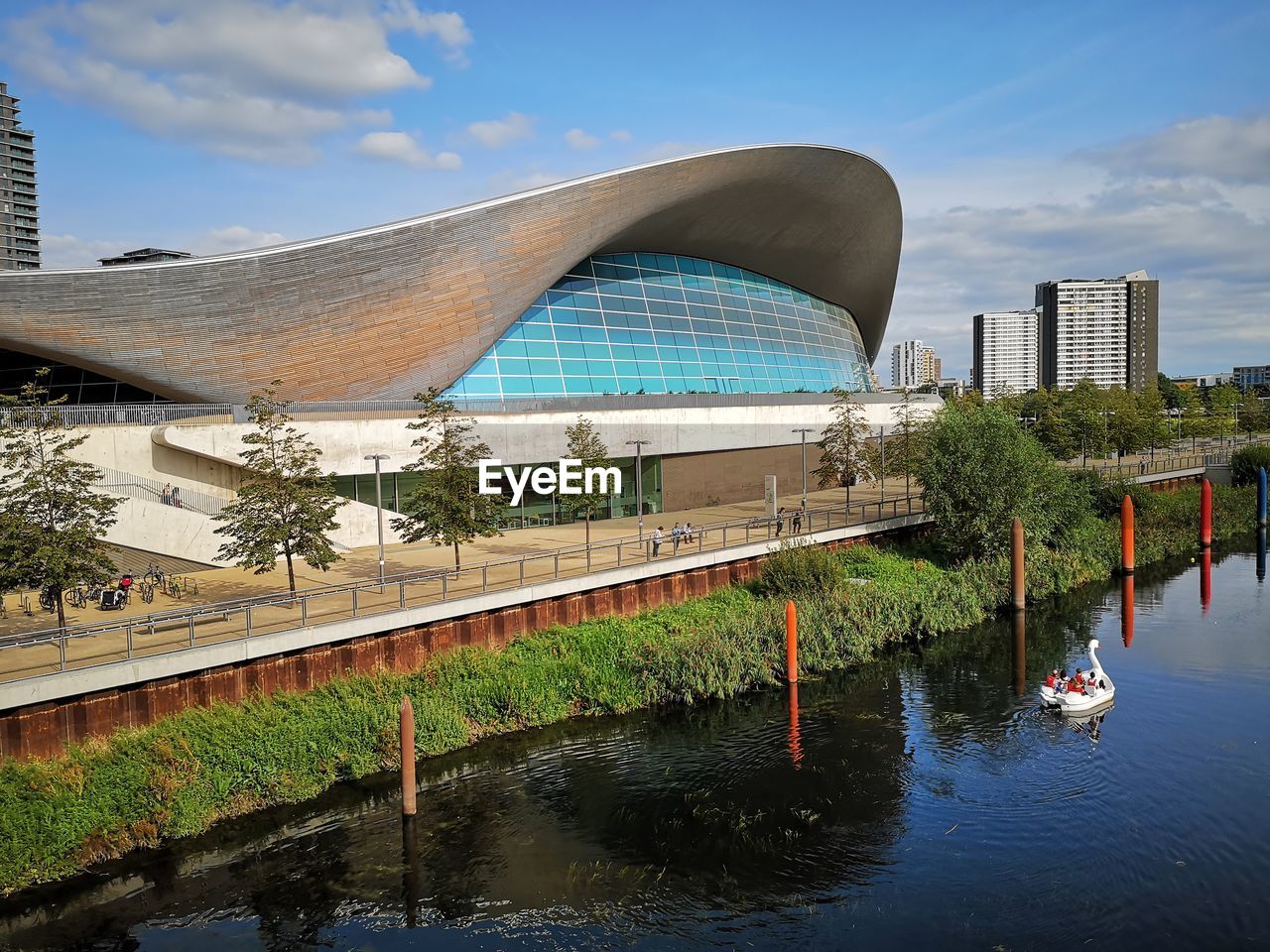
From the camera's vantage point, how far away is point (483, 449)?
78.4ft

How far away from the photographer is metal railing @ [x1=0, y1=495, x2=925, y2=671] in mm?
15680

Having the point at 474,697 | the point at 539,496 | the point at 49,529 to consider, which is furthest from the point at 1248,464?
the point at 49,529

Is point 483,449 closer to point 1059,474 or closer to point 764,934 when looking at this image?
point 764,934

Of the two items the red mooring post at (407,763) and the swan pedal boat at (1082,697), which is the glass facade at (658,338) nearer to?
the red mooring post at (407,763)

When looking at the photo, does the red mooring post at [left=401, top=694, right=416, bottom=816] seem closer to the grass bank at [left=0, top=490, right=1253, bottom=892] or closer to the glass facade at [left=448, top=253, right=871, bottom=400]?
the grass bank at [left=0, top=490, right=1253, bottom=892]

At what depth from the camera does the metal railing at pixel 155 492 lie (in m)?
23.9

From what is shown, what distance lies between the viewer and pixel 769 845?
570 inches

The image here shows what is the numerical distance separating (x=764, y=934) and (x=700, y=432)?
25.1 metres

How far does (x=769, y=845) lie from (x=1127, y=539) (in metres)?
26.0

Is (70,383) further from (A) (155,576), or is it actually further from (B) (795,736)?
(B) (795,736)

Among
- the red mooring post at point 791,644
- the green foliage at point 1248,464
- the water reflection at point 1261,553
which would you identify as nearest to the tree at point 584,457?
the red mooring post at point 791,644

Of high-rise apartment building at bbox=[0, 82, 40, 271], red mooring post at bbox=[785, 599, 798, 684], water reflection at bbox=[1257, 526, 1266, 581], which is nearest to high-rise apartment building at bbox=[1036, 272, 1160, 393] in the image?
water reflection at bbox=[1257, 526, 1266, 581]

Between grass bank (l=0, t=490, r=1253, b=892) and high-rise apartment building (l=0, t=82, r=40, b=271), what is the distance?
10969cm

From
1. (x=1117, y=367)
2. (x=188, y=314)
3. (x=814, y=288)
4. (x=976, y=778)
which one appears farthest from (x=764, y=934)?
(x=1117, y=367)
